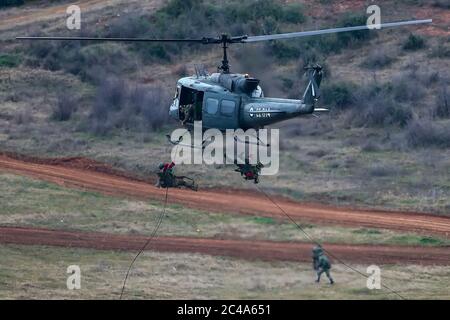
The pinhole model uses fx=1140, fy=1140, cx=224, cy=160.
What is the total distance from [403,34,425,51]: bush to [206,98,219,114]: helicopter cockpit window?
24345 mm

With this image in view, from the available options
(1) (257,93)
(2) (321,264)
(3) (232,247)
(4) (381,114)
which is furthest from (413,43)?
(2) (321,264)

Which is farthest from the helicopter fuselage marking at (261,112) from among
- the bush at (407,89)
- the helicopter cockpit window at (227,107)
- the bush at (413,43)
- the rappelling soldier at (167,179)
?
the bush at (413,43)

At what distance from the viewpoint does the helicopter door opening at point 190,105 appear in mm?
28016

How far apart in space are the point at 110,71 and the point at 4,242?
1929cm

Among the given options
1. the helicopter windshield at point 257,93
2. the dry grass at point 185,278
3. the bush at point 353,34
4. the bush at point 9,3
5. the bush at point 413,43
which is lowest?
the dry grass at point 185,278

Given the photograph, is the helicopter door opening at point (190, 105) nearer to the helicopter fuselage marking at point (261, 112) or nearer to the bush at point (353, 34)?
the helicopter fuselage marking at point (261, 112)

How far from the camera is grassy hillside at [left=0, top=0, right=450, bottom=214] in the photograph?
35.4 metres

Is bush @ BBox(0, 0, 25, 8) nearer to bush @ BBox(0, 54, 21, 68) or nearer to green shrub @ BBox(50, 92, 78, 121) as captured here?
bush @ BBox(0, 54, 21, 68)

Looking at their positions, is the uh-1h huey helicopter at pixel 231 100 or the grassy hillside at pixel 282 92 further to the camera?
the grassy hillside at pixel 282 92

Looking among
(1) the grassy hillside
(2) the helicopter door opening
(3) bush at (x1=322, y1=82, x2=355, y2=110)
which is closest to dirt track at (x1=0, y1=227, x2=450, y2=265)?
(2) the helicopter door opening

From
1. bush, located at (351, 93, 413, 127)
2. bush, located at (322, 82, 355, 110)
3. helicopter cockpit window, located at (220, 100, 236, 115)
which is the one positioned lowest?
→ helicopter cockpit window, located at (220, 100, 236, 115)

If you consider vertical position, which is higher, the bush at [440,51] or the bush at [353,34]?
the bush at [353,34]

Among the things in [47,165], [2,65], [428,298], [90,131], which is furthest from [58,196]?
[2,65]
